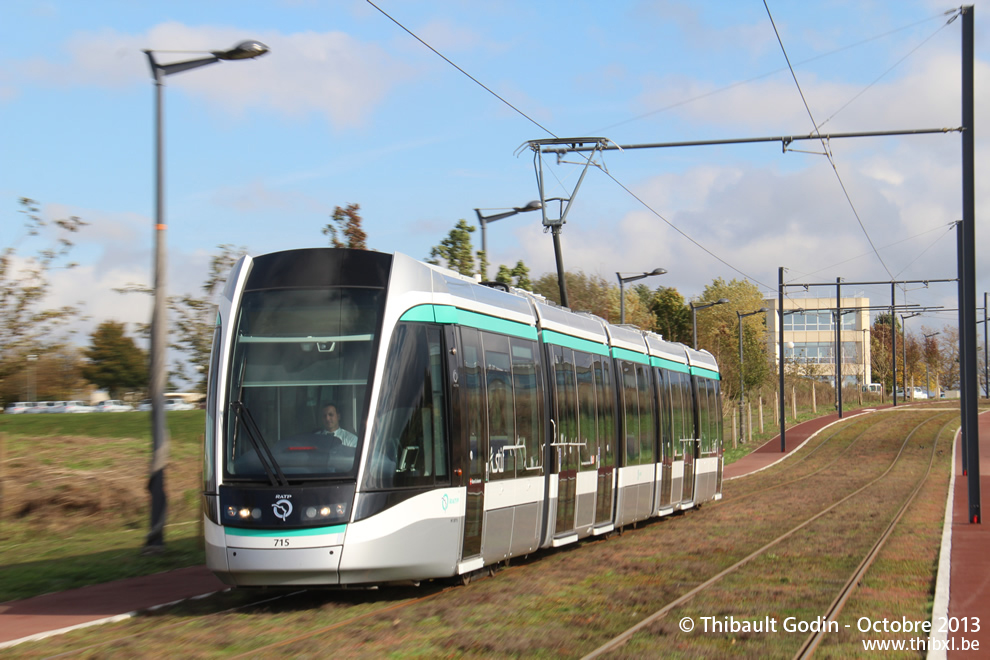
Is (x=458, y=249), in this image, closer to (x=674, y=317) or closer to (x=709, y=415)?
(x=709, y=415)

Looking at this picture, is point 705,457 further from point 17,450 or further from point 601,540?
point 17,450

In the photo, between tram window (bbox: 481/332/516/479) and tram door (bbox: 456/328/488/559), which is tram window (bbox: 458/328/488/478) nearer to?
tram door (bbox: 456/328/488/559)

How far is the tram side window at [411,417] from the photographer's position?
957cm

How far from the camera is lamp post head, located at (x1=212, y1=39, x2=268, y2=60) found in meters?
13.5

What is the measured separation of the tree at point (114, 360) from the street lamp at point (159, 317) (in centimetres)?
854

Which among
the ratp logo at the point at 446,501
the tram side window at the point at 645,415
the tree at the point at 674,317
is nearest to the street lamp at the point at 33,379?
the tram side window at the point at 645,415

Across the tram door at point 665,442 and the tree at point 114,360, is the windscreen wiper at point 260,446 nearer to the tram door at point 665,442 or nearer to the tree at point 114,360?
the tram door at point 665,442

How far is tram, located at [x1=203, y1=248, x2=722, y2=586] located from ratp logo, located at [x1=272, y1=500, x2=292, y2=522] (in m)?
0.01

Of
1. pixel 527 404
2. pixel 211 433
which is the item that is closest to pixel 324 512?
pixel 211 433

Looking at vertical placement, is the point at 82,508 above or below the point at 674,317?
below

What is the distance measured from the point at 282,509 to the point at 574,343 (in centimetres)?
624

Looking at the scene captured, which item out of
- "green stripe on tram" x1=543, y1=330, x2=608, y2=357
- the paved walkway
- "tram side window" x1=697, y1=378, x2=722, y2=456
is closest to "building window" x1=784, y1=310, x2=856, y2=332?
"tram side window" x1=697, y1=378, x2=722, y2=456

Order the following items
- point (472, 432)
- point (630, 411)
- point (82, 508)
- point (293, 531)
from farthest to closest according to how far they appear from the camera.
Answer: point (82, 508) → point (630, 411) → point (472, 432) → point (293, 531)

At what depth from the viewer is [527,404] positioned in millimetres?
12344
